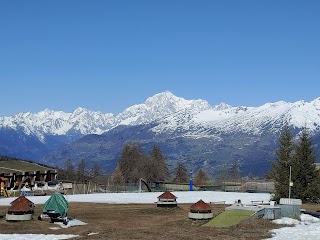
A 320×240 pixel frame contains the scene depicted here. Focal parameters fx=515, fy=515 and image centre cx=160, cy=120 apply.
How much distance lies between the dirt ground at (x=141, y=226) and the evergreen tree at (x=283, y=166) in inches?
158

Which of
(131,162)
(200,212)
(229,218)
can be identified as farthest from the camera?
(131,162)

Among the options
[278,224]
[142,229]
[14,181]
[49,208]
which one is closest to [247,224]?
[278,224]

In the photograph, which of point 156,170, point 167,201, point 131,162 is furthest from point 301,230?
point 131,162

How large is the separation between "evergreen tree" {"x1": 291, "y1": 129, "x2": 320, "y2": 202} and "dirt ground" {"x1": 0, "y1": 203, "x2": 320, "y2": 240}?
174 inches

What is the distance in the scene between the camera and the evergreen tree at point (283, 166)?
6188cm

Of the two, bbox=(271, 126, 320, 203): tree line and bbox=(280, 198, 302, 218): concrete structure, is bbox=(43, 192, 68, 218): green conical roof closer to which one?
bbox=(280, 198, 302, 218): concrete structure

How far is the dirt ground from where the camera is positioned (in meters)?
40.2

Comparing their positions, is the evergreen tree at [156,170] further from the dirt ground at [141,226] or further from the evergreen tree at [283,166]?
the dirt ground at [141,226]

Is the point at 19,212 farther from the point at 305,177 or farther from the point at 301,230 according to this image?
the point at 305,177

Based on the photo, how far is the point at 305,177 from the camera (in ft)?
210

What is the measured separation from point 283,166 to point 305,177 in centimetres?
296

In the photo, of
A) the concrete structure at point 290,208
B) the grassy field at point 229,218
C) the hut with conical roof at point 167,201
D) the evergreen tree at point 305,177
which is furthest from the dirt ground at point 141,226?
the evergreen tree at point 305,177

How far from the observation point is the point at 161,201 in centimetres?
6006

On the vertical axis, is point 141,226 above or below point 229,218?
below
